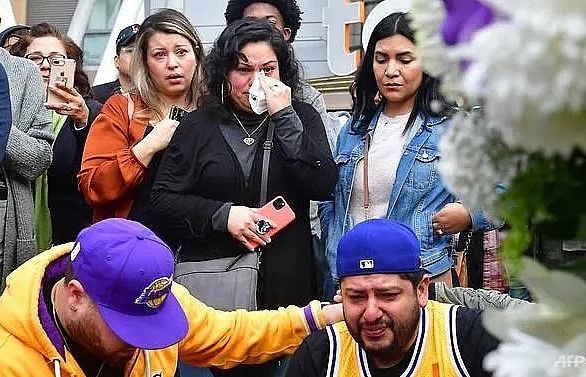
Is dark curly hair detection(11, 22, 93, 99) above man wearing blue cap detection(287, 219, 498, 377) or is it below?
above

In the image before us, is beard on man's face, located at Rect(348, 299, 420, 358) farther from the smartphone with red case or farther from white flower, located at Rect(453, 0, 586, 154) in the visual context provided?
white flower, located at Rect(453, 0, 586, 154)

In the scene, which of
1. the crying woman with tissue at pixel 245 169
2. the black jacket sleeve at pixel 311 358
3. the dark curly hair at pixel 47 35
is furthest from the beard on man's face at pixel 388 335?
the dark curly hair at pixel 47 35

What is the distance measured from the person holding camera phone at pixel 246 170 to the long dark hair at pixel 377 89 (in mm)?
149

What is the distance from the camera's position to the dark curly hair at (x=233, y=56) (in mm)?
3424

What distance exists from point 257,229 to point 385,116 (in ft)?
1.88

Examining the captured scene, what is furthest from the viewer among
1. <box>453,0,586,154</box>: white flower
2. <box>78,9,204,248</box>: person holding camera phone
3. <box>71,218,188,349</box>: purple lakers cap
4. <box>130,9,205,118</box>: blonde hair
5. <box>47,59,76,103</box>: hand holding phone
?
<box>47,59,76,103</box>: hand holding phone

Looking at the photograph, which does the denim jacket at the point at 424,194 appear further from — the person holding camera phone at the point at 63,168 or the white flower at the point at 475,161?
the white flower at the point at 475,161

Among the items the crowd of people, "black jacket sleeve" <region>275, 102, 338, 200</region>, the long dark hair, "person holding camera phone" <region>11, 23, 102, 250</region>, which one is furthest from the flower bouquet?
"person holding camera phone" <region>11, 23, 102, 250</region>

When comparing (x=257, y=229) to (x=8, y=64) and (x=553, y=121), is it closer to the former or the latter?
(x=8, y=64)

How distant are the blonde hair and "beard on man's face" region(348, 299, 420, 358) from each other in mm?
1223

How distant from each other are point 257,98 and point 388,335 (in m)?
0.90

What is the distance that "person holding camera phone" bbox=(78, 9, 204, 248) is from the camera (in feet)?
11.7

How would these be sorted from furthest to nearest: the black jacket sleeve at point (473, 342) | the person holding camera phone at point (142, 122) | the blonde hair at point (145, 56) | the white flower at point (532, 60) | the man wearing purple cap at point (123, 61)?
1. the man wearing purple cap at point (123, 61)
2. the blonde hair at point (145, 56)
3. the person holding camera phone at point (142, 122)
4. the black jacket sleeve at point (473, 342)
5. the white flower at point (532, 60)

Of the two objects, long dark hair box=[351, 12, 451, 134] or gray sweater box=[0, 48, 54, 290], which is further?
gray sweater box=[0, 48, 54, 290]
